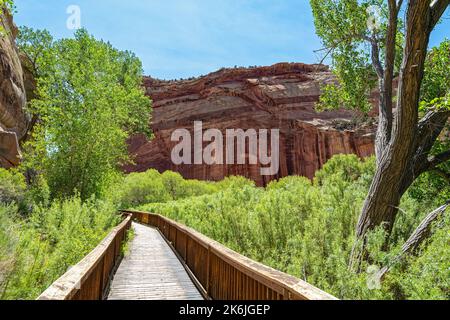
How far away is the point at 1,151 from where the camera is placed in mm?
23938

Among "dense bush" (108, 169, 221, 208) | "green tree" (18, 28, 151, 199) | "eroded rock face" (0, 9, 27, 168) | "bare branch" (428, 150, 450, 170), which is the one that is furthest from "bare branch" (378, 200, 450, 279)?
"dense bush" (108, 169, 221, 208)

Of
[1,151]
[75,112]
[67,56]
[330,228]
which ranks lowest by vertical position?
[330,228]

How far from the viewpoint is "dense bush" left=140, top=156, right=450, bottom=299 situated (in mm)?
4043

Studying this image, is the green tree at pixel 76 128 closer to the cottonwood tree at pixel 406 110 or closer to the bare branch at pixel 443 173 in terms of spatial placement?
the cottonwood tree at pixel 406 110

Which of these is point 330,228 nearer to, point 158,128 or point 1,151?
point 1,151

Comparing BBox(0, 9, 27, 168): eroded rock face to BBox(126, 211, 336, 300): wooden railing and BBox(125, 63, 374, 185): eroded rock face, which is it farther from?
BBox(125, 63, 374, 185): eroded rock face

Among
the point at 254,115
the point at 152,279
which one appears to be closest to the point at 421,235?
the point at 152,279

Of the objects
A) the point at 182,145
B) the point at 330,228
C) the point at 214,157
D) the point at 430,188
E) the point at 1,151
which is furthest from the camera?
the point at 182,145

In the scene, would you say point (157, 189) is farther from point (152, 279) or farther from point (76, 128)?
point (152, 279)

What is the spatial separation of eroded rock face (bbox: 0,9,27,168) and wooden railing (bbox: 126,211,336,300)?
20807 millimetres

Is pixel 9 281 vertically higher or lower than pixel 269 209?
lower

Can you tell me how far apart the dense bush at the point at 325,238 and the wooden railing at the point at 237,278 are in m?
0.88
